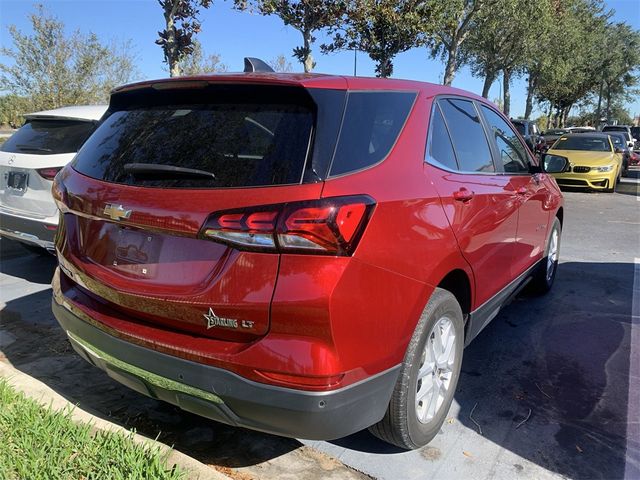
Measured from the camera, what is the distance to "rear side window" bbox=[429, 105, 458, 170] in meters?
2.64

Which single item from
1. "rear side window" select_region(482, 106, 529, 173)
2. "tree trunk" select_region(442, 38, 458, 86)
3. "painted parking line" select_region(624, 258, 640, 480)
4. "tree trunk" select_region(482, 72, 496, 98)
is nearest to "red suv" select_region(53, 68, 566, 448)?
"painted parking line" select_region(624, 258, 640, 480)

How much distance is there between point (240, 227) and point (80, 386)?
6.76 feet

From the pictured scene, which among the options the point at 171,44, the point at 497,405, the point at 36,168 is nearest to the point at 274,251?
the point at 497,405

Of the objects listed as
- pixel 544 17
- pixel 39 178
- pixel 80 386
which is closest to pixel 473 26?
pixel 544 17

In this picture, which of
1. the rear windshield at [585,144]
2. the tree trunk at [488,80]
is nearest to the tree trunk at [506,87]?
the tree trunk at [488,80]

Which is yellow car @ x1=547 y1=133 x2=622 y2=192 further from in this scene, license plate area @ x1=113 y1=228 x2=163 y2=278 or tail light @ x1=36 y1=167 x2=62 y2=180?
license plate area @ x1=113 y1=228 x2=163 y2=278

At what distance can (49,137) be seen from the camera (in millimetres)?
5152

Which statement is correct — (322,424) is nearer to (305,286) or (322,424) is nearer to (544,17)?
(305,286)

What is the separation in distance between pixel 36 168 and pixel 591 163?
1340 centimetres

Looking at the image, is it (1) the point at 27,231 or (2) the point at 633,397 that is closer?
(2) the point at 633,397

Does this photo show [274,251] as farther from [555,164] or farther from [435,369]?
[555,164]

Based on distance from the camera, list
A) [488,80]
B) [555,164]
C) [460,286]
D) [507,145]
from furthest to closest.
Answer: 1. [488,80]
2. [555,164]
3. [507,145]
4. [460,286]

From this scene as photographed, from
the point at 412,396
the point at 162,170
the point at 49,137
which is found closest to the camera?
the point at 162,170

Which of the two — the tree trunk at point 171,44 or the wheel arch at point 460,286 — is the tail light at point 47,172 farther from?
the tree trunk at point 171,44
